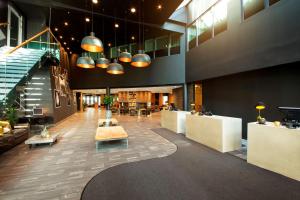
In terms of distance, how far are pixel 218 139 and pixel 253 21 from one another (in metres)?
4.20

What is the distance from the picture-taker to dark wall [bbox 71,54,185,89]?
33.6 ft

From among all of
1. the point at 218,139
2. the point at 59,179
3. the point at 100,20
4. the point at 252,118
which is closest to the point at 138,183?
the point at 59,179

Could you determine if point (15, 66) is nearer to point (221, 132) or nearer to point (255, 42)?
point (221, 132)

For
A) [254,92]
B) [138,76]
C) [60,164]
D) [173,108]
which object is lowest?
[60,164]

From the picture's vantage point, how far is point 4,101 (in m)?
5.21

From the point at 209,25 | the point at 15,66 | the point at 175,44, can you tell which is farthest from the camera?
the point at 175,44

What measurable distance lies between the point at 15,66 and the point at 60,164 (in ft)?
17.9

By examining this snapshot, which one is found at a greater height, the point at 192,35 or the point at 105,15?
the point at 105,15

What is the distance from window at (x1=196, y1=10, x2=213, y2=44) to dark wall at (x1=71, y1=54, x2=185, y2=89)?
6.40 ft

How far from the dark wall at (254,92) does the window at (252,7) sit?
2.07 meters

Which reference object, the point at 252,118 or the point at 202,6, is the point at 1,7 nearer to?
the point at 202,6

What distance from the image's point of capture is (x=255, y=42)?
4984 millimetres

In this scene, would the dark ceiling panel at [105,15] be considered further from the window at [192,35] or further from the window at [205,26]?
the window at [205,26]

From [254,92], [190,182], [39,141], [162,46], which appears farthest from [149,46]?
[190,182]
